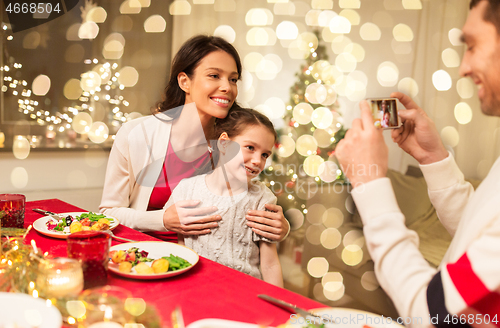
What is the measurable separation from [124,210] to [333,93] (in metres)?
2.01

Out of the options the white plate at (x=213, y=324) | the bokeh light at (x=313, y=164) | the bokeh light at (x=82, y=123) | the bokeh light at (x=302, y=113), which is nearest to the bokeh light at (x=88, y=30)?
the bokeh light at (x=82, y=123)

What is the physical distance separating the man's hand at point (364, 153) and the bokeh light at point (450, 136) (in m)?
2.91

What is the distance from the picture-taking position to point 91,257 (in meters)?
0.75

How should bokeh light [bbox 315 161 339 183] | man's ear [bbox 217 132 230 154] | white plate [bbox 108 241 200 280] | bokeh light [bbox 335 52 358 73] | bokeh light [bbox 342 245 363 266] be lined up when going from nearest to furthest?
white plate [bbox 108 241 200 280] → man's ear [bbox 217 132 230 154] → bokeh light [bbox 342 245 363 266] → bokeh light [bbox 315 161 339 183] → bokeh light [bbox 335 52 358 73]

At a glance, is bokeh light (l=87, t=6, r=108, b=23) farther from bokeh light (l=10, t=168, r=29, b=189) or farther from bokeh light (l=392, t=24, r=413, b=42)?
bokeh light (l=392, t=24, r=413, b=42)

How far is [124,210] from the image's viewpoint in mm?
1599

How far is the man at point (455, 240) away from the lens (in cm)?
57

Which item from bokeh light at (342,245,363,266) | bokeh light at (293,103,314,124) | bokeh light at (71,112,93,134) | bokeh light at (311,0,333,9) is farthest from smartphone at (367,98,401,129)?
bokeh light at (311,0,333,9)

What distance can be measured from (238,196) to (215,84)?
1.80ft

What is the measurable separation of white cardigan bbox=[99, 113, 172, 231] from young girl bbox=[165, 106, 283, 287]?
0.28m

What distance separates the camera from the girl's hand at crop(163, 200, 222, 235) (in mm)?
1354

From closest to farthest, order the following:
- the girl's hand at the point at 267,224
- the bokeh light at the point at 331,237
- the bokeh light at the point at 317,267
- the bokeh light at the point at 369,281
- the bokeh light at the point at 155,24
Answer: the girl's hand at the point at 267,224 < the bokeh light at the point at 369,281 < the bokeh light at the point at 317,267 < the bokeh light at the point at 331,237 < the bokeh light at the point at 155,24

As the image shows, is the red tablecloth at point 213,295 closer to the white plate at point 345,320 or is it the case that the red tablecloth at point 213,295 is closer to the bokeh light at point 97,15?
the white plate at point 345,320

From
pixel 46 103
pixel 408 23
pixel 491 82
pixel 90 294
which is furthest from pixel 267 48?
pixel 90 294
